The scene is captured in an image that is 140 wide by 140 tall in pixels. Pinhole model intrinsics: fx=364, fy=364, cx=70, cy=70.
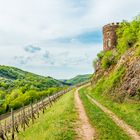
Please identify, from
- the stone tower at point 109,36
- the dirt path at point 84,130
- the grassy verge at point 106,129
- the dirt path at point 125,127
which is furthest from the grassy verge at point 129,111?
the stone tower at point 109,36

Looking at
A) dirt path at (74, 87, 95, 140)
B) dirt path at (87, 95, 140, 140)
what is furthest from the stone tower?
dirt path at (74, 87, 95, 140)

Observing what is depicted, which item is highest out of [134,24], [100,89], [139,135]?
[134,24]

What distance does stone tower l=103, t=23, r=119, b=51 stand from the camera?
89000 mm

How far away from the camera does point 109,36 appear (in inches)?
3541

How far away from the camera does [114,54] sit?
72875mm

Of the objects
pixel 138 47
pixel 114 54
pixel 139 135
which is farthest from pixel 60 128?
pixel 114 54

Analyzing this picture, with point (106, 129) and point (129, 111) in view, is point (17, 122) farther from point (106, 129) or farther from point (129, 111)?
point (106, 129)

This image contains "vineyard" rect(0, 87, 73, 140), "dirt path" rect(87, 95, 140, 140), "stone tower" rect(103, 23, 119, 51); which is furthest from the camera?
"stone tower" rect(103, 23, 119, 51)

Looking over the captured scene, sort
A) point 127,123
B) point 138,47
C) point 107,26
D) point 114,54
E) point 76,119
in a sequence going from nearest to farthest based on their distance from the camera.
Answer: point 127,123
point 76,119
point 138,47
point 114,54
point 107,26

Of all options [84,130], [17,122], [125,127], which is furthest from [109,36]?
[84,130]

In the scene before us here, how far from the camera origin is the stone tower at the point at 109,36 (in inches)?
3504

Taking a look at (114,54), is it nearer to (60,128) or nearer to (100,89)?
(100,89)

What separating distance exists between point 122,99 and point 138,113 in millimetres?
10232

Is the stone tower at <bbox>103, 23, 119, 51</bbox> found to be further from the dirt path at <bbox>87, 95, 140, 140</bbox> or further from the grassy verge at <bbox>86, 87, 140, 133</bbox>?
the dirt path at <bbox>87, 95, 140, 140</bbox>
